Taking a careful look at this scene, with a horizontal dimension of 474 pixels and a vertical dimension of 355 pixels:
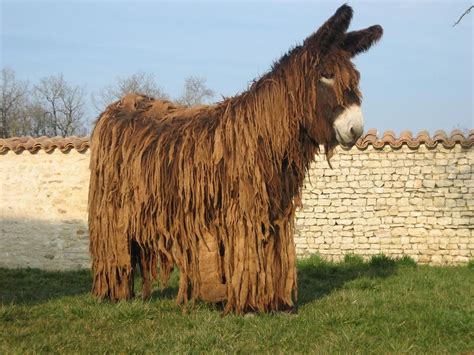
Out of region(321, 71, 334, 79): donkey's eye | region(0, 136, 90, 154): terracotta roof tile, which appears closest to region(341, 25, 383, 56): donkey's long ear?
region(321, 71, 334, 79): donkey's eye

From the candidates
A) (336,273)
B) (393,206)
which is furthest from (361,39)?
(393,206)

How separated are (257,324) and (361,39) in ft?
9.78

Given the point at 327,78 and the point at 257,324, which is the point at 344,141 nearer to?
the point at 327,78

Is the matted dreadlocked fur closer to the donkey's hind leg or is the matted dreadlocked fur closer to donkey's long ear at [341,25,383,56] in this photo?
donkey's long ear at [341,25,383,56]

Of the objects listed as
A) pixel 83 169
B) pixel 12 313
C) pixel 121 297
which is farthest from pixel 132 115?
pixel 83 169

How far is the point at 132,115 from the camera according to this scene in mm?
7059

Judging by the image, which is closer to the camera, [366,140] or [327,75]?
[327,75]

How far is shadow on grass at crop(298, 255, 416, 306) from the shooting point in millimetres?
7934

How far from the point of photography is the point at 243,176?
572 centimetres

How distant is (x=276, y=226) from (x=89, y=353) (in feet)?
7.40

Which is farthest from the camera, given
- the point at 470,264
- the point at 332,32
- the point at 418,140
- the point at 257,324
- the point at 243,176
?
the point at 418,140

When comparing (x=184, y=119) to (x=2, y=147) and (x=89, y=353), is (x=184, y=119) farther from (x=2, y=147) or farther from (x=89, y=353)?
(x=2, y=147)

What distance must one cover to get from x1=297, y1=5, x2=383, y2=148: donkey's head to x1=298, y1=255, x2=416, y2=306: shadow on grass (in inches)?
83.9

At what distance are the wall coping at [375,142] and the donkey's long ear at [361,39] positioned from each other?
6.24 metres
